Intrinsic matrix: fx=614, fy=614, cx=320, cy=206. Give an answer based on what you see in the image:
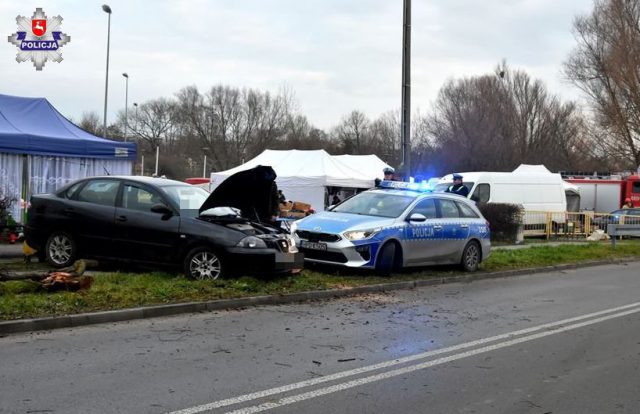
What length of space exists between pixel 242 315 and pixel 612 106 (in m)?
36.9

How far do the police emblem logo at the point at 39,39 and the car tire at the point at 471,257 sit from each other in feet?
35.8

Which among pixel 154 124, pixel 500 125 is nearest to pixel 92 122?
pixel 154 124

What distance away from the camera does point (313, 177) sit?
24.7 metres

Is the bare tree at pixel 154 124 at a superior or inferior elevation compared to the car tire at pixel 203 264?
superior

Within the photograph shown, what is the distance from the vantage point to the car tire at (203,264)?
908 centimetres

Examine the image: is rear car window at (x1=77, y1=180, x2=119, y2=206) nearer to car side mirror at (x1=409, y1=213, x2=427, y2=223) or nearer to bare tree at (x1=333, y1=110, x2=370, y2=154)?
car side mirror at (x1=409, y1=213, x2=427, y2=223)

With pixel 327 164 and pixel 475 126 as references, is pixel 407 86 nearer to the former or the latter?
pixel 327 164

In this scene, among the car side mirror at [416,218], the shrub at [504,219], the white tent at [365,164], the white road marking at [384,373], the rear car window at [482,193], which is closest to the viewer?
the white road marking at [384,373]

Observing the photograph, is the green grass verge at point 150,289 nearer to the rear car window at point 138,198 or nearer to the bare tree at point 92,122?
the rear car window at point 138,198

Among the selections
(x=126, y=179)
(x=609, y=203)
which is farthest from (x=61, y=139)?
(x=609, y=203)

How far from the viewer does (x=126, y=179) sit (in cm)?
984

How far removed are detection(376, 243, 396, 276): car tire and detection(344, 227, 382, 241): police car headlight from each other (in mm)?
404

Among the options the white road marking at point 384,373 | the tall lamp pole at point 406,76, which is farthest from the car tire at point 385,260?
the tall lamp pole at point 406,76

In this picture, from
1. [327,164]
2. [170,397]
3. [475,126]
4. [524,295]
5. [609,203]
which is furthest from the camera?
[475,126]
